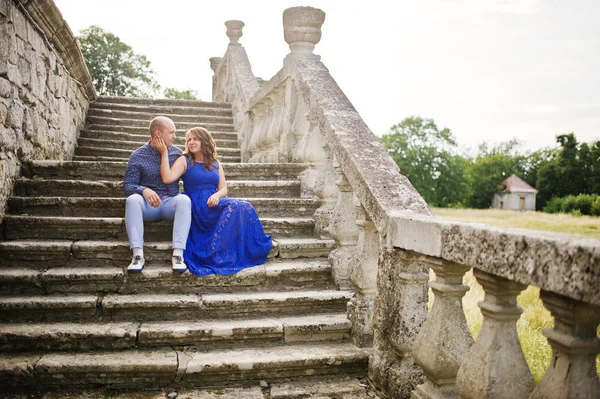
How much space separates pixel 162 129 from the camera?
4105 mm

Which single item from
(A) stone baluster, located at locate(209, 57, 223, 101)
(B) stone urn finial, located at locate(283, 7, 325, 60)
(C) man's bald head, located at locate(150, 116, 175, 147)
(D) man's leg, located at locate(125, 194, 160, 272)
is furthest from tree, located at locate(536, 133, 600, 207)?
(D) man's leg, located at locate(125, 194, 160, 272)

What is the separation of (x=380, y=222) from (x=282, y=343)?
1.09m

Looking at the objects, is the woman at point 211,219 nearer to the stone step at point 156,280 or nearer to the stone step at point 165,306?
the stone step at point 156,280

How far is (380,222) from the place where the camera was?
112 inches

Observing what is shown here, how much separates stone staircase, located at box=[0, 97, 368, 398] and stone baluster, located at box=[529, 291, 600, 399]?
1.51 meters

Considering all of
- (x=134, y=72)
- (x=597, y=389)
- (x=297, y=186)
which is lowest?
(x=597, y=389)

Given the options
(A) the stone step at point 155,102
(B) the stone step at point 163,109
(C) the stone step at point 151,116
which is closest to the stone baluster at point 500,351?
(C) the stone step at point 151,116

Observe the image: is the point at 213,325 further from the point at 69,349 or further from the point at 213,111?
the point at 213,111

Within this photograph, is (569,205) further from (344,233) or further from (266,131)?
(344,233)

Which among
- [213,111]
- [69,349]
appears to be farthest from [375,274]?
→ [213,111]

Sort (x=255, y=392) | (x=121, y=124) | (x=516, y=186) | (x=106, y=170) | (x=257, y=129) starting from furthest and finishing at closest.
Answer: (x=516, y=186) → (x=121, y=124) → (x=257, y=129) → (x=106, y=170) → (x=255, y=392)

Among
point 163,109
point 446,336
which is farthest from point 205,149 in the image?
point 163,109

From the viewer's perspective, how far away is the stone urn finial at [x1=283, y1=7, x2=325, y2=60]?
4.71 metres

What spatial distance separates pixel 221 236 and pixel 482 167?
61.4 meters
